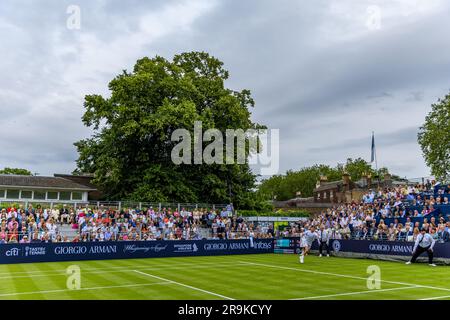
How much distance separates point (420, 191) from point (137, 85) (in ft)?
96.0

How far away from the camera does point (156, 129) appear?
43.8m

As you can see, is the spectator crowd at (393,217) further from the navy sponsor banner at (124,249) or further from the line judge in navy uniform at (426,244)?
the navy sponsor banner at (124,249)

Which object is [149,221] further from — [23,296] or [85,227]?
[23,296]

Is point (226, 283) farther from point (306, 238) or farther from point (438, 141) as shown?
point (438, 141)

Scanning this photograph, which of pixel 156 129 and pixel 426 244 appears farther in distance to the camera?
pixel 156 129

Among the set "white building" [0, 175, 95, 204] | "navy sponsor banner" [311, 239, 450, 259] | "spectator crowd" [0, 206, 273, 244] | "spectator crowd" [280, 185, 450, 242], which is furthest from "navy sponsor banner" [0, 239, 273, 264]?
"white building" [0, 175, 95, 204]

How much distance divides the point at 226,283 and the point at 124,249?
16.6 meters

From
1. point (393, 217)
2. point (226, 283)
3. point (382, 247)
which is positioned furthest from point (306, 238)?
point (393, 217)

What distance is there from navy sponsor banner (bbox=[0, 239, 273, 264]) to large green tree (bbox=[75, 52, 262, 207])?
979 cm

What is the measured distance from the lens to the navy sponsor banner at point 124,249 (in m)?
28.8

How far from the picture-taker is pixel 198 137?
4603cm

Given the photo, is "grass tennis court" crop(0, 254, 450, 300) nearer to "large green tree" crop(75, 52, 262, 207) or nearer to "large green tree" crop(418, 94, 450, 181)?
"large green tree" crop(75, 52, 262, 207)

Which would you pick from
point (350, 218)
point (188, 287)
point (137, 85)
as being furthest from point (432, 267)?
point (137, 85)

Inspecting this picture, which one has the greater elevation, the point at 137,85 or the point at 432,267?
the point at 137,85
